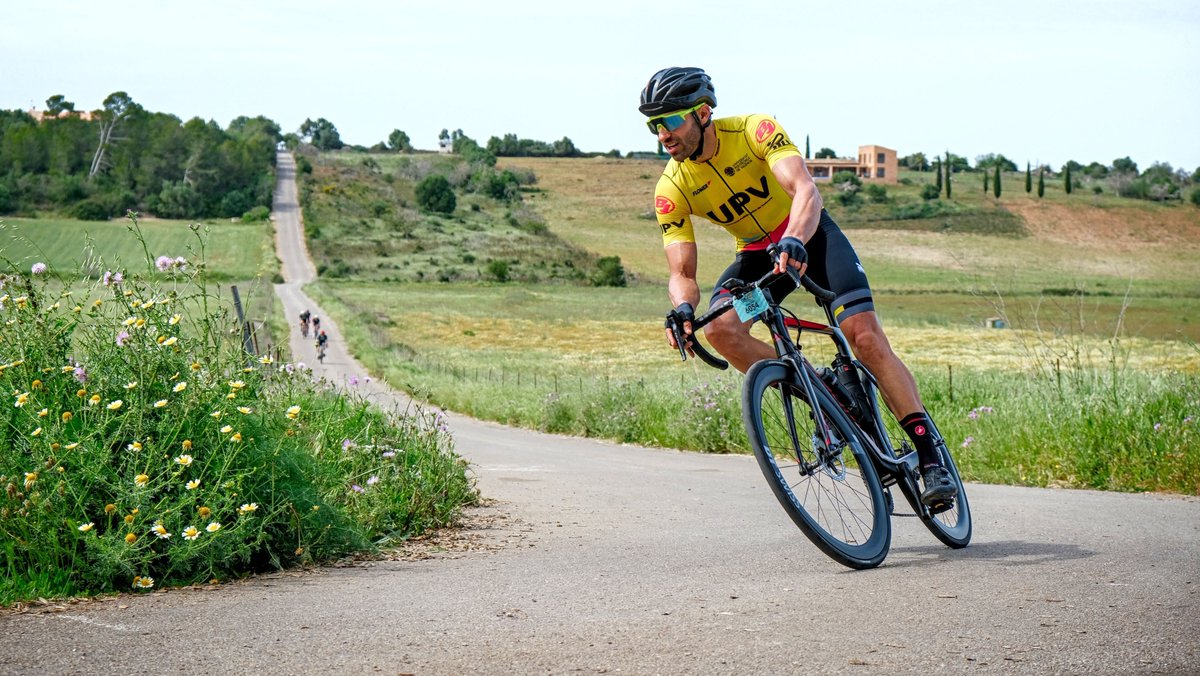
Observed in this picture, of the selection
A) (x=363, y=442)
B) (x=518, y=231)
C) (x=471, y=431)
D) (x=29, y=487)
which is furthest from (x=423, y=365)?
(x=518, y=231)

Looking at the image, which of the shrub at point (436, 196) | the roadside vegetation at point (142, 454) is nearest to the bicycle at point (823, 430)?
the roadside vegetation at point (142, 454)

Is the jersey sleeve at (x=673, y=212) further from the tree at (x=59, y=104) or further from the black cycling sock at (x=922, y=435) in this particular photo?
the tree at (x=59, y=104)

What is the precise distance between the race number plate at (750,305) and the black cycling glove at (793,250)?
25 cm

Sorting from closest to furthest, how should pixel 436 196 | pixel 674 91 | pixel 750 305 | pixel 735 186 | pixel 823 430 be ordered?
pixel 750 305, pixel 823 430, pixel 674 91, pixel 735 186, pixel 436 196

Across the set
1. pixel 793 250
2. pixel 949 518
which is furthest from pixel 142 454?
pixel 949 518

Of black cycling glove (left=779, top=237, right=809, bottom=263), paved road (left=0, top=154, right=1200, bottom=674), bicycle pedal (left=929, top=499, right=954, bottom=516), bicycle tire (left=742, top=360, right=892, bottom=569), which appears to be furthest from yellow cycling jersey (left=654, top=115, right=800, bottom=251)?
paved road (left=0, top=154, right=1200, bottom=674)

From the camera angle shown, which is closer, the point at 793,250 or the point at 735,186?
the point at 793,250

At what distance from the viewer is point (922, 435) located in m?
6.41

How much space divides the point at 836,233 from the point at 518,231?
5401 inches

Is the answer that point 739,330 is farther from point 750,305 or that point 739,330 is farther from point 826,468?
point 826,468

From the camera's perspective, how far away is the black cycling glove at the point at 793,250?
5.51 metres

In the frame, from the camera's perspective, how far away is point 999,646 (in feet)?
13.4

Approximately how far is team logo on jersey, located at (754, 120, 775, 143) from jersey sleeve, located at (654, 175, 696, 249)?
48 centimetres

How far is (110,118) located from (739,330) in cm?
15408
